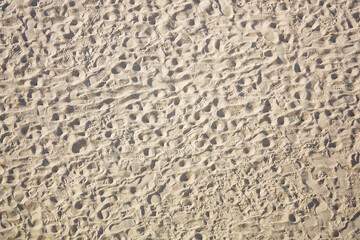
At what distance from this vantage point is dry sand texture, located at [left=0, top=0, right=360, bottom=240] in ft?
10.5

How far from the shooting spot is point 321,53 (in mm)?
3461

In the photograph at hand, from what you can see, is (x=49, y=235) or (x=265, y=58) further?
(x=265, y=58)

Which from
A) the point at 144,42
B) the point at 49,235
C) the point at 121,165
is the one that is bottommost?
the point at 49,235

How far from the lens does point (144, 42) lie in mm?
3570

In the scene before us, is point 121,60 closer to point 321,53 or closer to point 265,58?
point 265,58

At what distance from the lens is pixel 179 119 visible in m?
3.39

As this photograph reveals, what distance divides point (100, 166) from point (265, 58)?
1484 millimetres

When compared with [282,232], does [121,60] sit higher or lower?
higher

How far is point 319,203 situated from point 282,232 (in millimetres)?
331

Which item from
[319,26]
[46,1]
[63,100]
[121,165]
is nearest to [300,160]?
Result: [319,26]

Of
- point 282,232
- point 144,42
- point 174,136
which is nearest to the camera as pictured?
point 282,232

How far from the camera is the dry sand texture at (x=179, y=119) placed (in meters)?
3.21

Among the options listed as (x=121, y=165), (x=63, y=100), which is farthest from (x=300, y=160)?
(x=63, y=100)

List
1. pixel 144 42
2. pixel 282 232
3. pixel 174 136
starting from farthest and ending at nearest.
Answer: pixel 144 42, pixel 174 136, pixel 282 232
